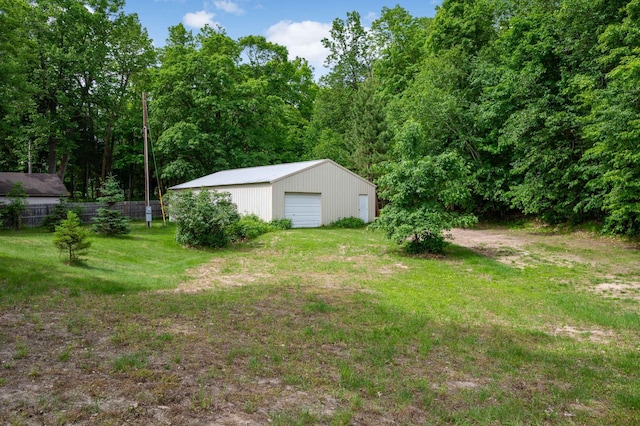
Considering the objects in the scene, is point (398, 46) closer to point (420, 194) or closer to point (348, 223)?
point (348, 223)

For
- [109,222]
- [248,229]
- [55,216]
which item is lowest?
[248,229]

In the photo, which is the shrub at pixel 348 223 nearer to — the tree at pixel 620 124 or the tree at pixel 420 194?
the tree at pixel 420 194

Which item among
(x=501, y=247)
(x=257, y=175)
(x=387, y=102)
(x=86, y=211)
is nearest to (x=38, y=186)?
(x=86, y=211)

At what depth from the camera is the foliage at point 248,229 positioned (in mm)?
15498

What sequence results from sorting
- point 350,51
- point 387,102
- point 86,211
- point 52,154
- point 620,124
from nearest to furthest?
point 620,124 < point 86,211 < point 52,154 < point 387,102 < point 350,51

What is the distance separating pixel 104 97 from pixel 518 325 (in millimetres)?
29834

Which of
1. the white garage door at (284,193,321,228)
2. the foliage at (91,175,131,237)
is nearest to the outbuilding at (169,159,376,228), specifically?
the white garage door at (284,193,321,228)

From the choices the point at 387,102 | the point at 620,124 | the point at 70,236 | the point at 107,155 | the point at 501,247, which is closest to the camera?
the point at 70,236

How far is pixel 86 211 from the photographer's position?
2116cm

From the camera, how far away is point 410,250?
12766 mm

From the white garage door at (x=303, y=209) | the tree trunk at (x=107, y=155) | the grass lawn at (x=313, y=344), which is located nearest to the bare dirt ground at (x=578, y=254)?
the grass lawn at (x=313, y=344)

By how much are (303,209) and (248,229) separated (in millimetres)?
3802

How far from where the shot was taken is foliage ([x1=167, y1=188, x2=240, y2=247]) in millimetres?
13673

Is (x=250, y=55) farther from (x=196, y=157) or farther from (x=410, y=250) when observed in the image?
(x=410, y=250)
